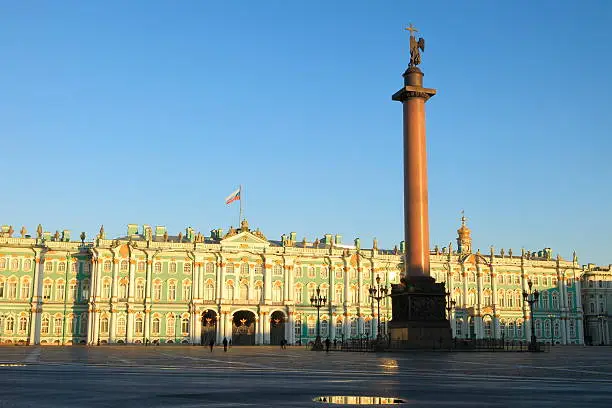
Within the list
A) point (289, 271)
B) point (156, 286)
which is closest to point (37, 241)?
point (156, 286)

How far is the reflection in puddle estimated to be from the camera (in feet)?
44.3

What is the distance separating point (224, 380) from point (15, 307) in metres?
76.0

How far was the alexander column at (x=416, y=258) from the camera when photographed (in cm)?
4606

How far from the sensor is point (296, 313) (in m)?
96.4

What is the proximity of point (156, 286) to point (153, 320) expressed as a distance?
4164mm

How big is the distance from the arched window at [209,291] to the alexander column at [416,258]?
159ft

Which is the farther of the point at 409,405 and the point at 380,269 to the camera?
the point at 380,269

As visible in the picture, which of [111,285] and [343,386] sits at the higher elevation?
[111,285]

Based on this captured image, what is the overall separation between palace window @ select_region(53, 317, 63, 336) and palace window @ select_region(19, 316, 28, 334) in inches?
124

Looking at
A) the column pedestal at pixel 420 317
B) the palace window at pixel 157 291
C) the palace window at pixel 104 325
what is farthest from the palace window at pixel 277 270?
the column pedestal at pixel 420 317

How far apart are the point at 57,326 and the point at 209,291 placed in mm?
18528

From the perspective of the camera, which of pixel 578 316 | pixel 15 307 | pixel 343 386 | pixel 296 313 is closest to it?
pixel 343 386

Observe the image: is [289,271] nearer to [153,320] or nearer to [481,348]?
[153,320]

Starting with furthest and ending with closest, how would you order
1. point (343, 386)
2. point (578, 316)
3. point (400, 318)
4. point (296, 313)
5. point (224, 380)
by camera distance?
point (578, 316), point (296, 313), point (400, 318), point (224, 380), point (343, 386)
